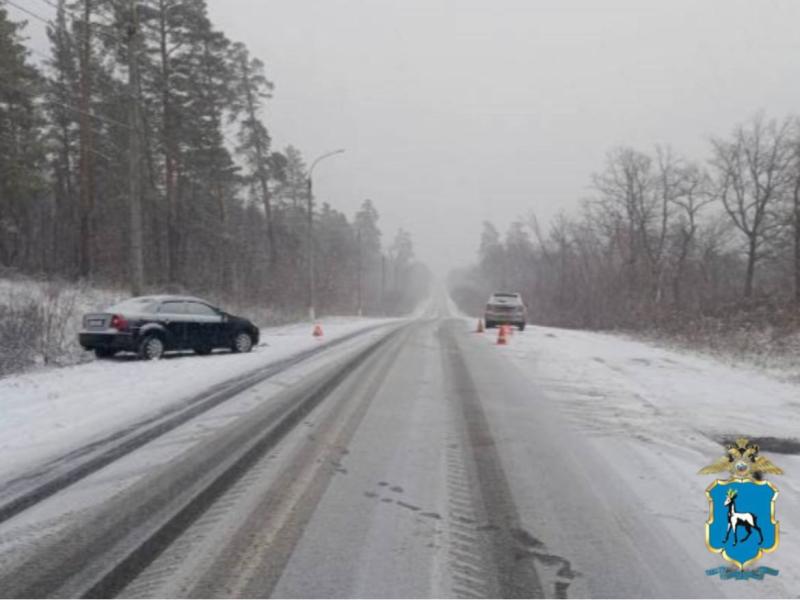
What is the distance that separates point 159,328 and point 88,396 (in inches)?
→ 198

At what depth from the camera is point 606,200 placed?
211 ft

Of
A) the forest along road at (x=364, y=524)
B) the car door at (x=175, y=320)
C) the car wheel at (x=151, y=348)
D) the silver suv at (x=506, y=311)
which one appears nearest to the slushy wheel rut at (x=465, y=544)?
the forest along road at (x=364, y=524)

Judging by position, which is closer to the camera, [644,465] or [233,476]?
[233,476]

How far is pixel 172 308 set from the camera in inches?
605

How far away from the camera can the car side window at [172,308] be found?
15117 millimetres

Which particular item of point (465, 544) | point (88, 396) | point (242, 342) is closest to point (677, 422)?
point (465, 544)

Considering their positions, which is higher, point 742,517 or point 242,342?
point 242,342

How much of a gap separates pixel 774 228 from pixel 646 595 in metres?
56.4

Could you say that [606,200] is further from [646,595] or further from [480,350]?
[646,595]

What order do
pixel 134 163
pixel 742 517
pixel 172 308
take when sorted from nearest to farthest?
1. pixel 742 517
2. pixel 172 308
3. pixel 134 163

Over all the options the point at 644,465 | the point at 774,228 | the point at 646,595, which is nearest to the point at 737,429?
the point at 644,465

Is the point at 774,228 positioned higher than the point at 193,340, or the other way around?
the point at 774,228

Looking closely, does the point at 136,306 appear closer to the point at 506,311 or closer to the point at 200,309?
the point at 200,309

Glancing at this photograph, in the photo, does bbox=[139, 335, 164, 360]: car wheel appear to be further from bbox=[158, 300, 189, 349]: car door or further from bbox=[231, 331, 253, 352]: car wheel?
bbox=[231, 331, 253, 352]: car wheel
